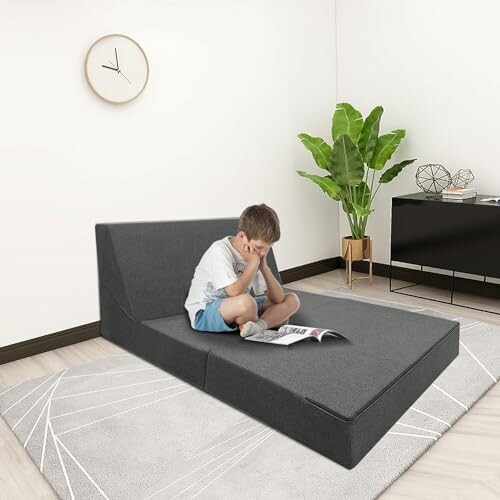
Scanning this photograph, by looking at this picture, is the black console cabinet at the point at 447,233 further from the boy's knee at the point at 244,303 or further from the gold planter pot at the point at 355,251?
the boy's knee at the point at 244,303

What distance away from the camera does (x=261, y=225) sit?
2.23m

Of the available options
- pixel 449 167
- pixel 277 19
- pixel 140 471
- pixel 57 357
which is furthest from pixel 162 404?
pixel 277 19

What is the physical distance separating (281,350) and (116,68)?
86.8 inches

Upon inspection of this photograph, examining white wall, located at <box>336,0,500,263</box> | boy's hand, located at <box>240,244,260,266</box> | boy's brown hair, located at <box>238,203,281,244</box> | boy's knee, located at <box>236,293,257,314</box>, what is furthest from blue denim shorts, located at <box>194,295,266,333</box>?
white wall, located at <box>336,0,500,263</box>

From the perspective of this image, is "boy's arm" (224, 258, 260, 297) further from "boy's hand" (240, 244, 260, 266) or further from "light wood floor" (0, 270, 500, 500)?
"light wood floor" (0, 270, 500, 500)

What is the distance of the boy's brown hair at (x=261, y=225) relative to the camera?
88.0 inches

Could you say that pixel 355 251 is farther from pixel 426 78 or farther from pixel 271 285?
pixel 271 285

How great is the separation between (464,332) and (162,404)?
1.89 metres

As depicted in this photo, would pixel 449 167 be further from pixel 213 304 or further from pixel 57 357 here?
pixel 57 357

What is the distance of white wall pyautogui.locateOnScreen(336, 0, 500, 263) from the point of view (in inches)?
147

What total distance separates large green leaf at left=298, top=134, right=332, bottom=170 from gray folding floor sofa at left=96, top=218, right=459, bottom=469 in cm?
162

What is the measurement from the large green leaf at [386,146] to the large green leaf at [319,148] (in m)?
0.38

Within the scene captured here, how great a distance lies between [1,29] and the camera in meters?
2.89

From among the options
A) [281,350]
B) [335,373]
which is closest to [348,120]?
[281,350]
